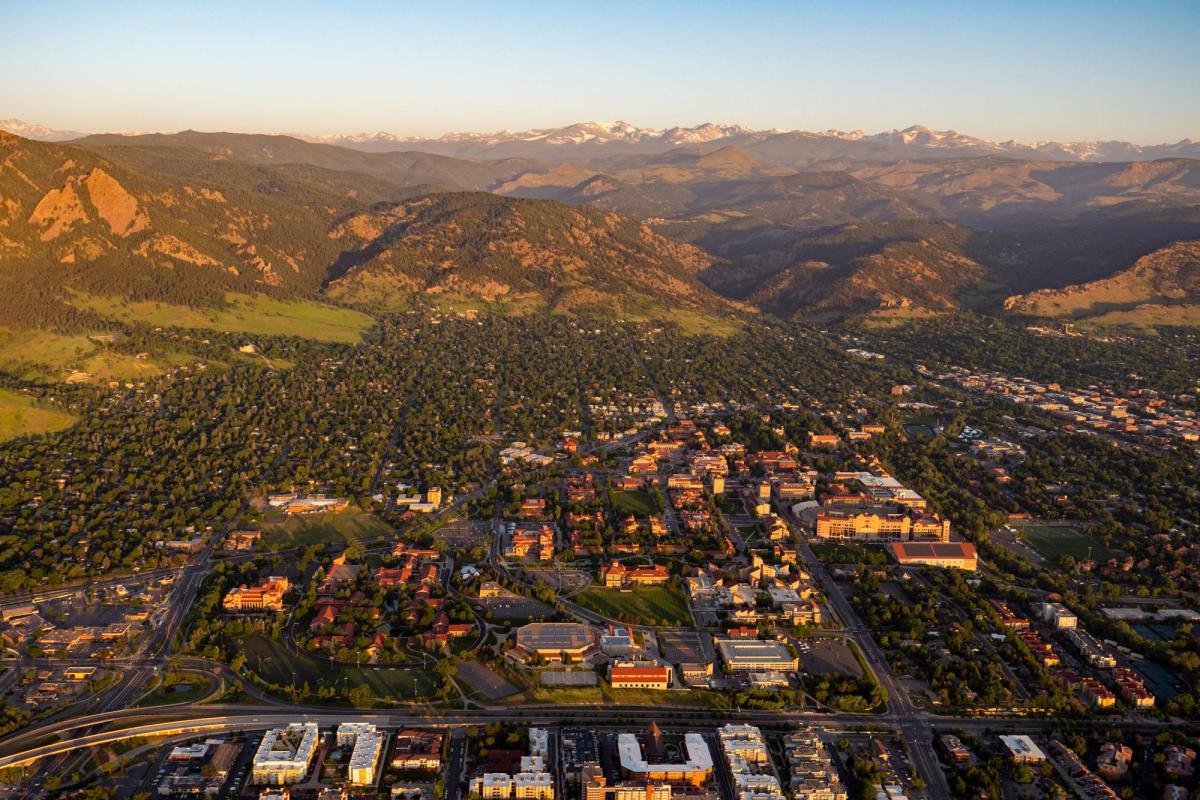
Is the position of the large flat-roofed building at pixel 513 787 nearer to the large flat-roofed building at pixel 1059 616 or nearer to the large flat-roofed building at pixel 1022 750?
the large flat-roofed building at pixel 1022 750

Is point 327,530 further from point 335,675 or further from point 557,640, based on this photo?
point 557,640

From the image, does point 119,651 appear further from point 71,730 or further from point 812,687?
point 812,687

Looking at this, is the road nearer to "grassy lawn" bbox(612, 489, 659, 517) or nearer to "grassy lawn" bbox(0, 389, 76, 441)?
"grassy lawn" bbox(612, 489, 659, 517)

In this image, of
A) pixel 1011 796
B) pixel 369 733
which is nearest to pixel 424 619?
pixel 369 733

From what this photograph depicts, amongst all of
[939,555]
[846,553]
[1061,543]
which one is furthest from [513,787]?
[1061,543]

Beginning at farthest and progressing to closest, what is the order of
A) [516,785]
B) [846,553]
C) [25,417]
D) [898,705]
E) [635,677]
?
1. [25,417]
2. [846,553]
3. [635,677]
4. [898,705]
5. [516,785]

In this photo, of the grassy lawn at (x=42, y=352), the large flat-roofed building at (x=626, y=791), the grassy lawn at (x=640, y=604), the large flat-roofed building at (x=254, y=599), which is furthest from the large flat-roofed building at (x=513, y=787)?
the grassy lawn at (x=42, y=352)
